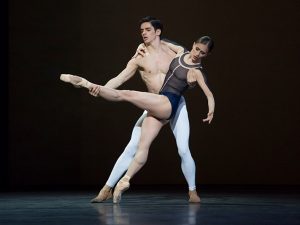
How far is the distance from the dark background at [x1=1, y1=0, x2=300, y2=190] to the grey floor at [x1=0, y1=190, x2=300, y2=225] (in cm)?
144

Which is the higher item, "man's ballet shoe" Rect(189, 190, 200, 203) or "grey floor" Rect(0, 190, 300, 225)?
"man's ballet shoe" Rect(189, 190, 200, 203)

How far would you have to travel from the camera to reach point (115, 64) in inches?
306

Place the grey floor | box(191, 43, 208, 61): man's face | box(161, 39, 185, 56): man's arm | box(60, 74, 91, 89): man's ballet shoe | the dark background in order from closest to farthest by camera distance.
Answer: the grey floor
box(60, 74, 91, 89): man's ballet shoe
box(191, 43, 208, 61): man's face
box(161, 39, 185, 56): man's arm
the dark background

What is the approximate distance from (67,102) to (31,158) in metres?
0.69

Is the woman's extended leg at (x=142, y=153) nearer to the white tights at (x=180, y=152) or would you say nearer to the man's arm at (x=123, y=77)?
the white tights at (x=180, y=152)

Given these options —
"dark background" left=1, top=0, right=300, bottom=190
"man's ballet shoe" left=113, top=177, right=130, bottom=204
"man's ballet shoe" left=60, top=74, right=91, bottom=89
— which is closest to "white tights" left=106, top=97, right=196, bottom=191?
"man's ballet shoe" left=113, top=177, right=130, bottom=204

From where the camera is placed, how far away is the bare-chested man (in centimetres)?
533

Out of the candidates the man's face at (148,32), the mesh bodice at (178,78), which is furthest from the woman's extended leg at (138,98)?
the man's face at (148,32)

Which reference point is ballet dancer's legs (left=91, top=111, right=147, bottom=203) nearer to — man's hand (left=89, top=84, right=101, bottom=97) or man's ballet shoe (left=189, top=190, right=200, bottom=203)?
man's ballet shoe (left=189, top=190, right=200, bottom=203)

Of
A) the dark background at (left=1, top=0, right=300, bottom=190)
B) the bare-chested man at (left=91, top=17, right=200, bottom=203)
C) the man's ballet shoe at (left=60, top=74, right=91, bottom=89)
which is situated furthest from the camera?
the dark background at (left=1, top=0, right=300, bottom=190)

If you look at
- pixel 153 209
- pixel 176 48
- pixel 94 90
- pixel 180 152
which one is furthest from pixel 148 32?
pixel 153 209

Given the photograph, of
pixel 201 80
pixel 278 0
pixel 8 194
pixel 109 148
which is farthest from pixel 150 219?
pixel 278 0

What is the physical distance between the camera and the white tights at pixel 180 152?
5.33 meters

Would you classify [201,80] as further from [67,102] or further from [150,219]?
[67,102]
